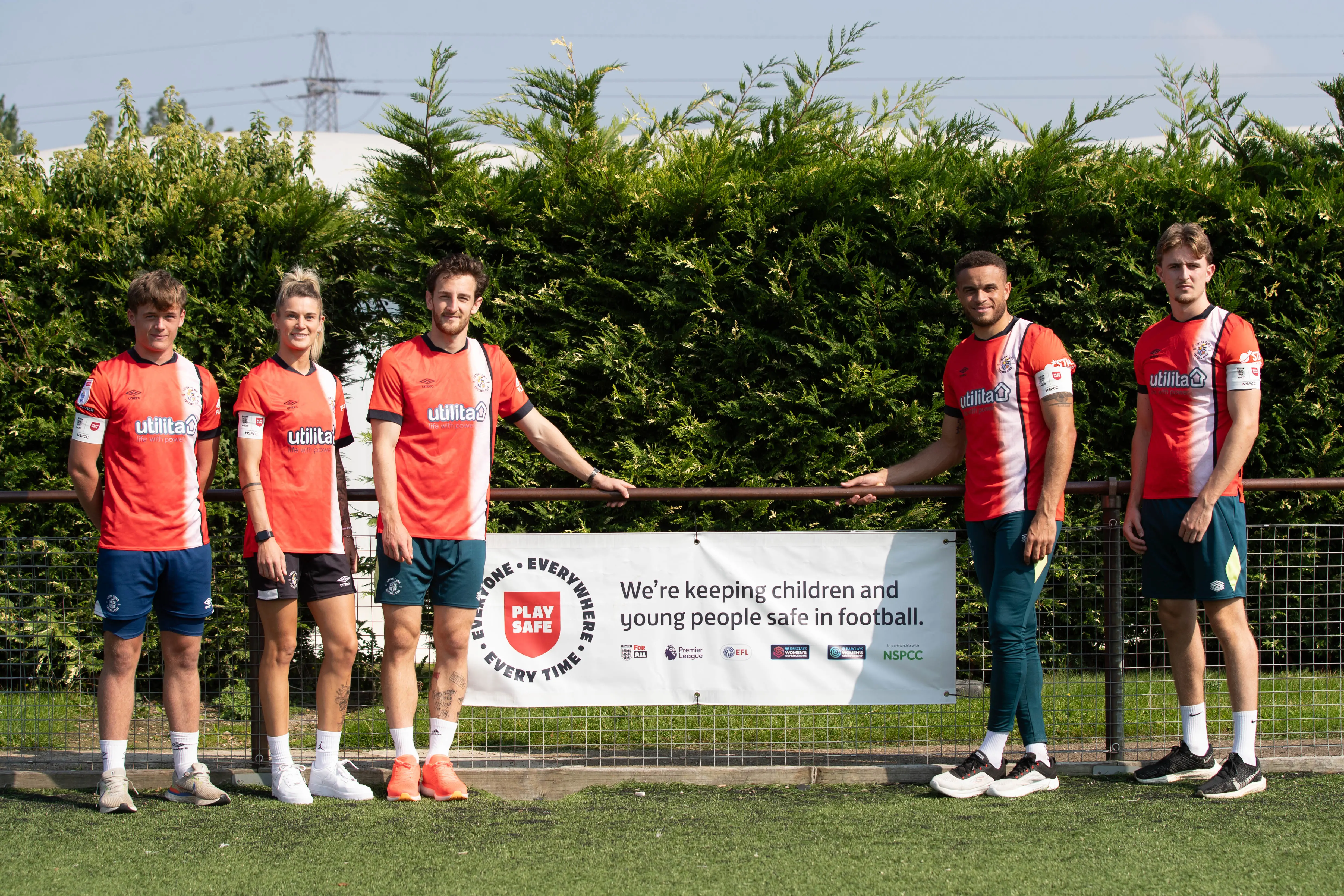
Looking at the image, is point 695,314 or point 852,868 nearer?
point 852,868

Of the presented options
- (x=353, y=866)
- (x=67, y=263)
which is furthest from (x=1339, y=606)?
(x=67, y=263)

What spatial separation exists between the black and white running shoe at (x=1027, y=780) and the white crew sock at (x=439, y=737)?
2103mm

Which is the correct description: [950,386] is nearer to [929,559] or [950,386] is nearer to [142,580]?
[929,559]

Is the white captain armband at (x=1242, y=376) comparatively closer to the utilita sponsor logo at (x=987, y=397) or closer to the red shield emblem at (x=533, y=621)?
the utilita sponsor logo at (x=987, y=397)

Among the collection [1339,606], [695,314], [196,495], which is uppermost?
[695,314]

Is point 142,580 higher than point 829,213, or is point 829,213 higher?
point 829,213

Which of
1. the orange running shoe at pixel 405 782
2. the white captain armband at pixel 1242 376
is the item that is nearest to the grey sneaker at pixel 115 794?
the orange running shoe at pixel 405 782

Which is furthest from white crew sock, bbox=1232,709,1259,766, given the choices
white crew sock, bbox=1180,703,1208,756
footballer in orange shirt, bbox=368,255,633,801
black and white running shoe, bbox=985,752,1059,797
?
footballer in orange shirt, bbox=368,255,633,801

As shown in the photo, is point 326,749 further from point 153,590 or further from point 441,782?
point 153,590

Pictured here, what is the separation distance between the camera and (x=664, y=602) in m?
4.38

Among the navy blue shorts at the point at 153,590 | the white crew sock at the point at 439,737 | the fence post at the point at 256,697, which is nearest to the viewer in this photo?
the navy blue shorts at the point at 153,590

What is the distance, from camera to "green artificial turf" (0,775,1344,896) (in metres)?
3.07

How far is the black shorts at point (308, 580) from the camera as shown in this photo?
391 cm

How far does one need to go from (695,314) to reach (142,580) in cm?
279
